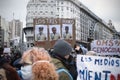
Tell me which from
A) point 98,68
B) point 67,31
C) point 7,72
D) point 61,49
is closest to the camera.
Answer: point 61,49

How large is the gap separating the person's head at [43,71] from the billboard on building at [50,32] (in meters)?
12.8

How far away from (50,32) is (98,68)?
419 inches

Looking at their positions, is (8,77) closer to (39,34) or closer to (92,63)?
(92,63)

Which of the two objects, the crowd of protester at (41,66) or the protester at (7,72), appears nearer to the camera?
the crowd of protester at (41,66)

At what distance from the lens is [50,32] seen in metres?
17.2

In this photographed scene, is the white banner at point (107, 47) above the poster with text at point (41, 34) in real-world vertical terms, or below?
below

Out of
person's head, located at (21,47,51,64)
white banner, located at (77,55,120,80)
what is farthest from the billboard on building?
person's head, located at (21,47,51,64)

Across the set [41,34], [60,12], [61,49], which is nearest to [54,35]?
[41,34]

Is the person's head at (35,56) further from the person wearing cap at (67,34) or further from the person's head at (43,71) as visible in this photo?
the person wearing cap at (67,34)

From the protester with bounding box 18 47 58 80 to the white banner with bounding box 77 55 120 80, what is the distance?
2021mm

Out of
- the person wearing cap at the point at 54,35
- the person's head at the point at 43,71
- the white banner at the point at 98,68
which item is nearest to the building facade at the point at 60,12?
the person wearing cap at the point at 54,35

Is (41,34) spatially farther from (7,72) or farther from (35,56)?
(35,56)

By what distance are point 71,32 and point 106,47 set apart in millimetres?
3405

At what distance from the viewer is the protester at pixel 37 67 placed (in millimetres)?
3824
